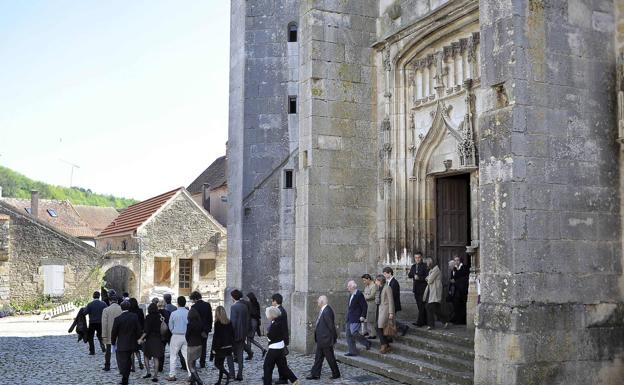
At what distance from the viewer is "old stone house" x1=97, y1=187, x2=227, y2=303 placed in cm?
3241

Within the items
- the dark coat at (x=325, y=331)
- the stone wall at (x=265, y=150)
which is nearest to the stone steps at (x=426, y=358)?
the dark coat at (x=325, y=331)

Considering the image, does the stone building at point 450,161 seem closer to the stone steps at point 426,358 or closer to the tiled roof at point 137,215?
the stone steps at point 426,358

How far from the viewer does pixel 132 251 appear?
106 ft

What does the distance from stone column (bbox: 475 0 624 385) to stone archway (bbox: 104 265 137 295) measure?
25.9 metres

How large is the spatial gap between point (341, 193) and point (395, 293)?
104 inches

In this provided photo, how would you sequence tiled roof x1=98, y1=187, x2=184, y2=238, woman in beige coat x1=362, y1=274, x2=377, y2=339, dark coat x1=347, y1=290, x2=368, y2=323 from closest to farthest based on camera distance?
dark coat x1=347, y1=290, x2=368, y2=323 → woman in beige coat x1=362, y1=274, x2=377, y2=339 → tiled roof x1=98, y1=187, x2=184, y2=238

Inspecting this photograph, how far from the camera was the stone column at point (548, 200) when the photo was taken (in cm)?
846

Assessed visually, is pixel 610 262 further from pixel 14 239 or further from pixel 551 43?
pixel 14 239

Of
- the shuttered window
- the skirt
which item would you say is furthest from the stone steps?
the shuttered window

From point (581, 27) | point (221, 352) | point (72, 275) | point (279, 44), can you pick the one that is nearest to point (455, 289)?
point (221, 352)

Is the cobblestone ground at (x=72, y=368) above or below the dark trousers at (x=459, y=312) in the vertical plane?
below

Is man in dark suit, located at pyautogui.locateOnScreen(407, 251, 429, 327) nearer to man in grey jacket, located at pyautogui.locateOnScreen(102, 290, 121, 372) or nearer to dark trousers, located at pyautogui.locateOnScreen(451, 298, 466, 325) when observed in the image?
dark trousers, located at pyautogui.locateOnScreen(451, 298, 466, 325)

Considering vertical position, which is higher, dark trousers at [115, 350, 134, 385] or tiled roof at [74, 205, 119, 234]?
tiled roof at [74, 205, 119, 234]

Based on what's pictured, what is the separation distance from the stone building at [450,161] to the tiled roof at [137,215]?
647 inches
